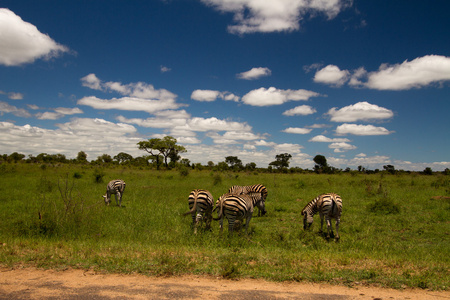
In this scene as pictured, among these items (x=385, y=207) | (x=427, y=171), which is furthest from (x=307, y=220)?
(x=427, y=171)

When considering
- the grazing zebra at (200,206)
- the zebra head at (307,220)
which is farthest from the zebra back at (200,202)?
the zebra head at (307,220)

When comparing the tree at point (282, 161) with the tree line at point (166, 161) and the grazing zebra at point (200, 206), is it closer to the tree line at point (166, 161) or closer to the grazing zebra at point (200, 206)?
the tree line at point (166, 161)

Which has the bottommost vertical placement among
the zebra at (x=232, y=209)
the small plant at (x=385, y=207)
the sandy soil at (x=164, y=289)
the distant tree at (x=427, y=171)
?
the sandy soil at (x=164, y=289)

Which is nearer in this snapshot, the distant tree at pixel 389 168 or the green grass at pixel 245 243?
the green grass at pixel 245 243

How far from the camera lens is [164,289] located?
486 cm

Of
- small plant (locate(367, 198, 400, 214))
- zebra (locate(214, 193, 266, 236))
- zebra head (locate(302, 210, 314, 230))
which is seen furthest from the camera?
small plant (locate(367, 198, 400, 214))

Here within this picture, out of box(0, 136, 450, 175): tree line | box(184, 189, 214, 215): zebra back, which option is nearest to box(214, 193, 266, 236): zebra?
box(184, 189, 214, 215): zebra back

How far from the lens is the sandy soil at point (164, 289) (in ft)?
15.2

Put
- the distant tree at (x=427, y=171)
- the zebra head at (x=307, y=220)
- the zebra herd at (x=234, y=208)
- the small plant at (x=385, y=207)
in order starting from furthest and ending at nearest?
the distant tree at (x=427, y=171) → the small plant at (x=385, y=207) → the zebra head at (x=307, y=220) → the zebra herd at (x=234, y=208)

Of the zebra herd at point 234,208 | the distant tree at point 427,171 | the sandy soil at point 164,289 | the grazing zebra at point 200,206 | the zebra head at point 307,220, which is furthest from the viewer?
the distant tree at point 427,171

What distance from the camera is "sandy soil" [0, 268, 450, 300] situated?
15.2 ft

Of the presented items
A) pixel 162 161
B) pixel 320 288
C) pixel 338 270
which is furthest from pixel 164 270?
pixel 162 161

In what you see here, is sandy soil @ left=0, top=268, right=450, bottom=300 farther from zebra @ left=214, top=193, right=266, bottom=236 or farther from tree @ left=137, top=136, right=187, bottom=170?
tree @ left=137, top=136, right=187, bottom=170

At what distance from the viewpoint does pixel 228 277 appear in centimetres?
539
